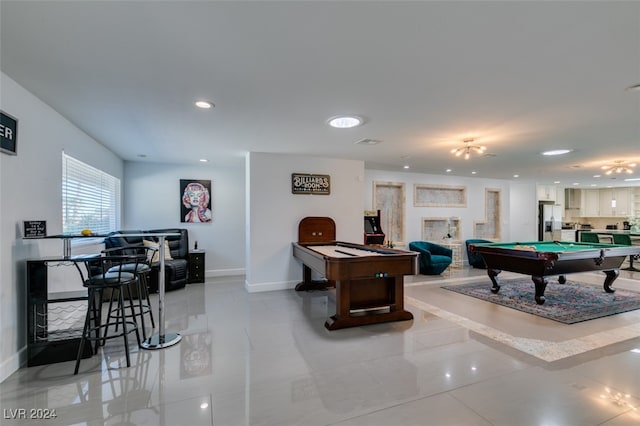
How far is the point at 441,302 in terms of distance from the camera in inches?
175

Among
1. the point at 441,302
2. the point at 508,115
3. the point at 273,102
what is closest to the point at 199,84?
the point at 273,102

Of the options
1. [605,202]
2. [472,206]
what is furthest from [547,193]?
[472,206]

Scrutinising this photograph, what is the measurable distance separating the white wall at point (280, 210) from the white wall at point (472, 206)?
170 cm

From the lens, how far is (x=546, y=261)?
13.3 ft

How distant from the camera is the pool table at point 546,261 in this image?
417cm

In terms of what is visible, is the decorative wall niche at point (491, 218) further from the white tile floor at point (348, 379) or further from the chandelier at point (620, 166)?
the white tile floor at point (348, 379)

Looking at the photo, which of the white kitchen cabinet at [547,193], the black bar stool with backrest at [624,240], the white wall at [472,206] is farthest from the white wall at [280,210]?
the white kitchen cabinet at [547,193]

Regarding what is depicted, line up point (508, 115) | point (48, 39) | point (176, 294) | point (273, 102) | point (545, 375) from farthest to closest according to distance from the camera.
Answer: point (176, 294) → point (508, 115) → point (273, 102) → point (545, 375) → point (48, 39)

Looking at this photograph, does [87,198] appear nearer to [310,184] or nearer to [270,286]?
[270,286]

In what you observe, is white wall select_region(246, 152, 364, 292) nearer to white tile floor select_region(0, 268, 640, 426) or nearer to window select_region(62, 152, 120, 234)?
white tile floor select_region(0, 268, 640, 426)

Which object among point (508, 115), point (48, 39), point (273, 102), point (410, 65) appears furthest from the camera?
point (508, 115)

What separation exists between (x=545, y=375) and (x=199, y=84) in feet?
12.3

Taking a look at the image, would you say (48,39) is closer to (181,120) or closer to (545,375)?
(181,120)

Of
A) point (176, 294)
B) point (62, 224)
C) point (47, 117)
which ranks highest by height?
point (47, 117)
